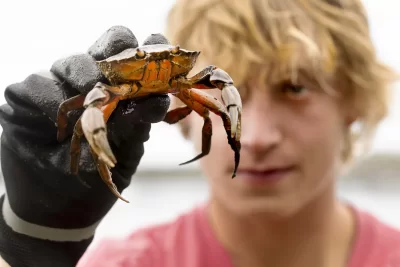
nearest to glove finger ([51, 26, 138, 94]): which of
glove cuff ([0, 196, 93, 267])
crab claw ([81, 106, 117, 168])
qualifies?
crab claw ([81, 106, 117, 168])

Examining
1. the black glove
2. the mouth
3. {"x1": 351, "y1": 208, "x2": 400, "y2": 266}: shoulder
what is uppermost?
the black glove

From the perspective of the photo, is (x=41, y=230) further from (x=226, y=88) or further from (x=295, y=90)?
(x=295, y=90)

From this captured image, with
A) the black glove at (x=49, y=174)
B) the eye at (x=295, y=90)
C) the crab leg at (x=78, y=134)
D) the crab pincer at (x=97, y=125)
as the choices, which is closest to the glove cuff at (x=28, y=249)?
the black glove at (x=49, y=174)

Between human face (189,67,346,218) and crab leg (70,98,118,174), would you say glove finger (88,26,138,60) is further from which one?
human face (189,67,346,218)

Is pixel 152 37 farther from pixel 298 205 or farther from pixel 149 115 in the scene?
pixel 298 205

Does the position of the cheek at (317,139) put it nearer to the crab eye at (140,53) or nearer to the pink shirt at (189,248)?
the pink shirt at (189,248)

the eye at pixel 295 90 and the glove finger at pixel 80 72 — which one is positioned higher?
the glove finger at pixel 80 72
